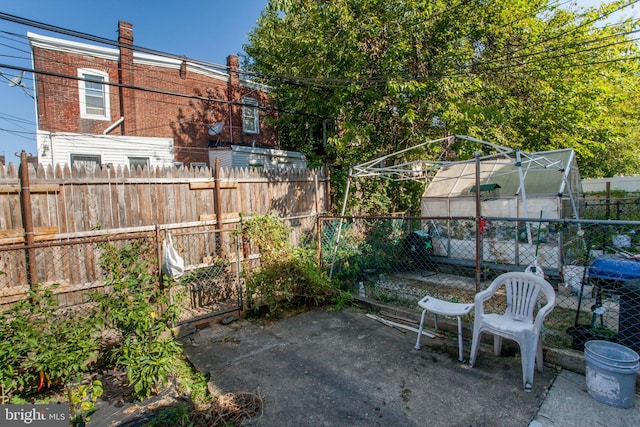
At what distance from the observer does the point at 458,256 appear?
8.38 m

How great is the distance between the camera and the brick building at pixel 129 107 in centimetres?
1049

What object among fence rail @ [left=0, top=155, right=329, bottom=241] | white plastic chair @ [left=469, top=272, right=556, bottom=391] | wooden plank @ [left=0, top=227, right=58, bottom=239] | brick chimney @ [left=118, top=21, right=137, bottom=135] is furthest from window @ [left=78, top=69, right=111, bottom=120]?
white plastic chair @ [left=469, top=272, right=556, bottom=391]

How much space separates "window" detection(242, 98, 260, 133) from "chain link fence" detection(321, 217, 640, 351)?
8.44m

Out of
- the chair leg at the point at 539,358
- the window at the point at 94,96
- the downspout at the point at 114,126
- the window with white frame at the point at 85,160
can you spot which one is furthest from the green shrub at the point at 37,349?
the window at the point at 94,96

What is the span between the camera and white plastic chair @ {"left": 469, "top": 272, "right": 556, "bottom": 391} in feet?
10.4

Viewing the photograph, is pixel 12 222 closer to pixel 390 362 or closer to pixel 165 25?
pixel 390 362

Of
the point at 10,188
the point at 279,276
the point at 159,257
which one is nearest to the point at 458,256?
the point at 279,276

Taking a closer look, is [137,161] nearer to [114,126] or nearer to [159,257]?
[114,126]

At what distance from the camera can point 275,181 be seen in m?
7.36

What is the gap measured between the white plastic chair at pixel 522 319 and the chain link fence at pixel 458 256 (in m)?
0.75

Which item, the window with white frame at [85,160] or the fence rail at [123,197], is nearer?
the fence rail at [123,197]

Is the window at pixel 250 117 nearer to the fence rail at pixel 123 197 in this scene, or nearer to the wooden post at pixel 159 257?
the fence rail at pixel 123 197

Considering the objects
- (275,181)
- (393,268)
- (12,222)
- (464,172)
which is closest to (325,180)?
(275,181)

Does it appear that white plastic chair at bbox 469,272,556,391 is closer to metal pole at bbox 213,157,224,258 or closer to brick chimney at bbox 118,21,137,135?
metal pole at bbox 213,157,224,258
